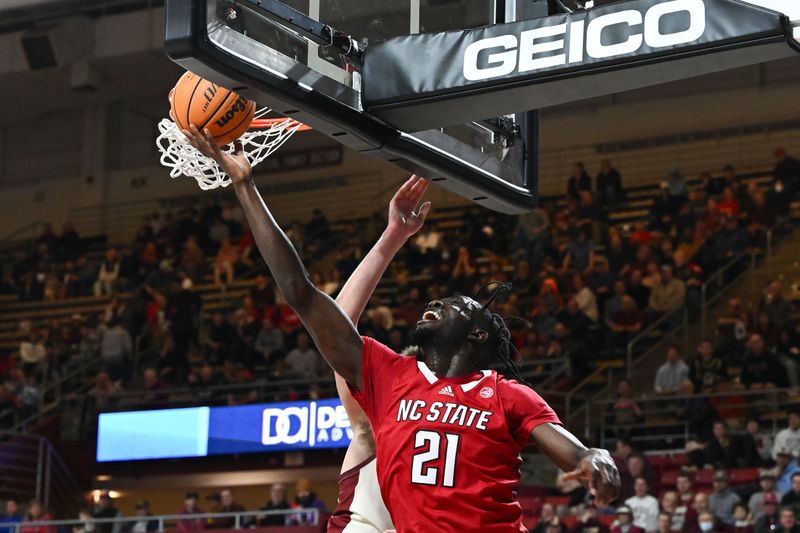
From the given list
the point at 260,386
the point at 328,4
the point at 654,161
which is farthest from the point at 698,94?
the point at 328,4

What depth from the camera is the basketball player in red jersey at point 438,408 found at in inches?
151

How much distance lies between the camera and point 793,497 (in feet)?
38.1

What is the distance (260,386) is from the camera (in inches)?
698

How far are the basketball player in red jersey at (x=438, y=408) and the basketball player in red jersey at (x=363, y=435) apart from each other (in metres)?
0.53

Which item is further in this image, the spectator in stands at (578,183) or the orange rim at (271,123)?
the spectator in stands at (578,183)

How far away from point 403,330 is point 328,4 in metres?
13.3

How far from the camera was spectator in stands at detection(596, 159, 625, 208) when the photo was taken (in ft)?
64.4

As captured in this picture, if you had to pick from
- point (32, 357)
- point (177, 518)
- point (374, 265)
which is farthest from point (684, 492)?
point (32, 357)

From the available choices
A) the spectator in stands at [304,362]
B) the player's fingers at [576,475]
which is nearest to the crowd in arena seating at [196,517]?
the spectator in stands at [304,362]

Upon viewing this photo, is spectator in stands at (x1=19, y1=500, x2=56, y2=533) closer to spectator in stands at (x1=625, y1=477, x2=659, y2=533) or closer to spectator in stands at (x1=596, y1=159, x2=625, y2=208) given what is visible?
spectator in stands at (x1=625, y1=477, x2=659, y2=533)

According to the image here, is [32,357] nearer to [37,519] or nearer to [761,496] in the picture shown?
[37,519]

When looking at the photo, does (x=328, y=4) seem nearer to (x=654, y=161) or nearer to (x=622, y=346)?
(x=622, y=346)

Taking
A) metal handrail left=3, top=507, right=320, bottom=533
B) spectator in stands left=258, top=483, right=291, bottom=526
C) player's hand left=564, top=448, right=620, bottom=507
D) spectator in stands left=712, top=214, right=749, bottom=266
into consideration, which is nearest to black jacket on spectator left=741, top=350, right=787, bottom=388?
spectator in stands left=712, top=214, right=749, bottom=266

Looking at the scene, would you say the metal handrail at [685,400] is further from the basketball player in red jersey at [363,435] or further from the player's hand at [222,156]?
the player's hand at [222,156]
